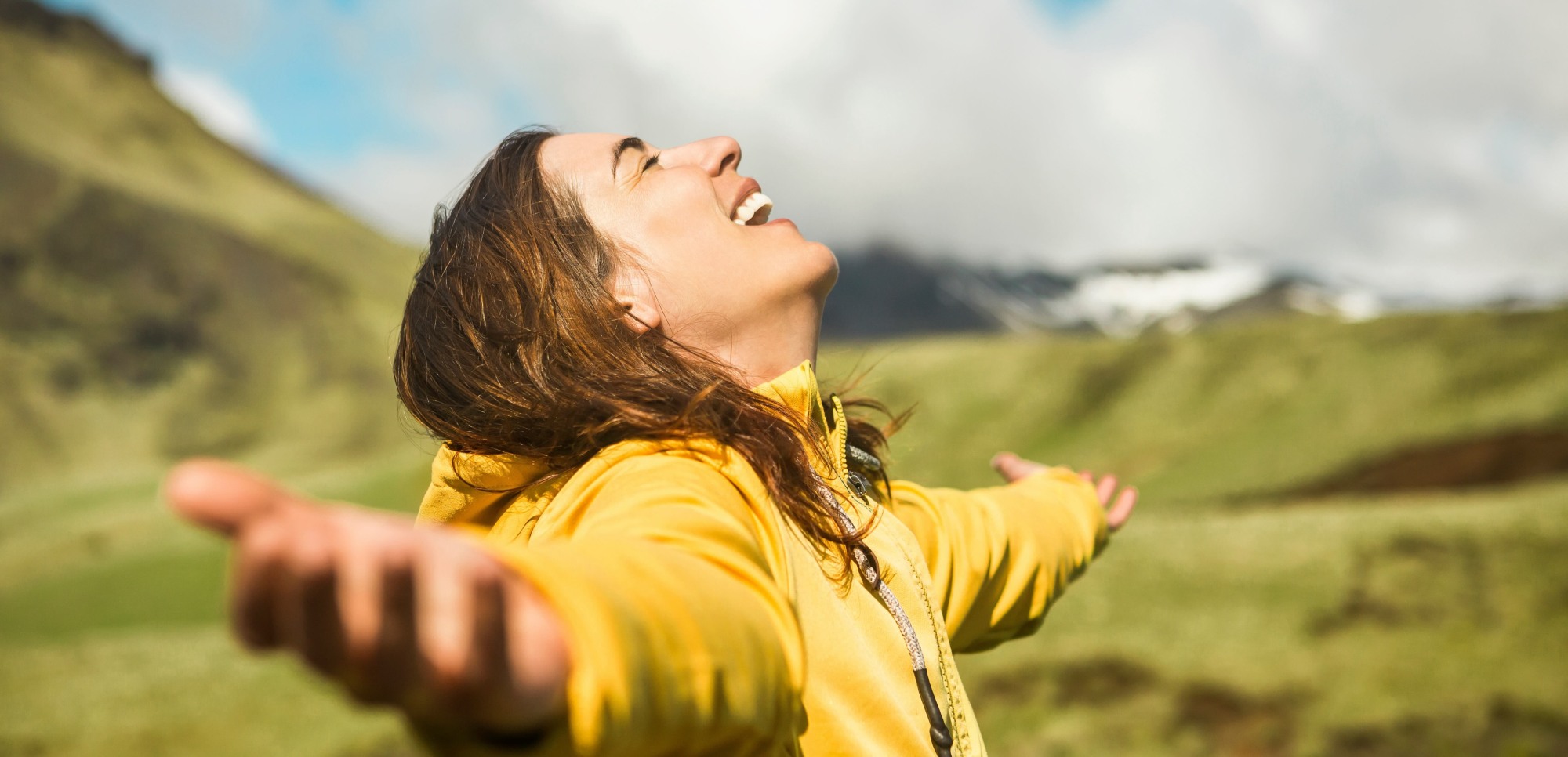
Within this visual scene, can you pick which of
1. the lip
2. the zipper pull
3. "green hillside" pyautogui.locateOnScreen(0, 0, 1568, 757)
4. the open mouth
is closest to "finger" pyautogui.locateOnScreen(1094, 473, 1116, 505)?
"green hillside" pyautogui.locateOnScreen(0, 0, 1568, 757)

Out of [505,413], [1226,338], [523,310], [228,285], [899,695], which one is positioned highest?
[523,310]

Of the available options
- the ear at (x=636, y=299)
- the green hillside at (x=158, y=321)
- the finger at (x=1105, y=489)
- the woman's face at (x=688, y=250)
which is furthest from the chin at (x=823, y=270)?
the green hillside at (x=158, y=321)

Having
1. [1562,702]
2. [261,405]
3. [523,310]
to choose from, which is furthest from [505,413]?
A: [261,405]

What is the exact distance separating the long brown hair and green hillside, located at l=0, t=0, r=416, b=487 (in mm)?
79878

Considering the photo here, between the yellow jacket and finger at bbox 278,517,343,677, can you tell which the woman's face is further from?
finger at bbox 278,517,343,677

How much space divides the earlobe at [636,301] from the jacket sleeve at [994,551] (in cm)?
89

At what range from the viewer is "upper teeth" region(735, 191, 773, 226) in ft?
9.15

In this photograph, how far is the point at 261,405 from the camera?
102 metres

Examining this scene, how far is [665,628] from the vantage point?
117 centimetres

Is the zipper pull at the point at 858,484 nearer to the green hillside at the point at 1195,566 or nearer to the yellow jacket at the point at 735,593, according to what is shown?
the yellow jacket at the point at 735,593

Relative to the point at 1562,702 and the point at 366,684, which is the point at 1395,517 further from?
the point at 366,684

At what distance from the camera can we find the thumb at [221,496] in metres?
0.80

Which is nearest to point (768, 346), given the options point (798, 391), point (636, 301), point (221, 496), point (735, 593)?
point (798, 391)

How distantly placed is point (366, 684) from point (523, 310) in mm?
1502
